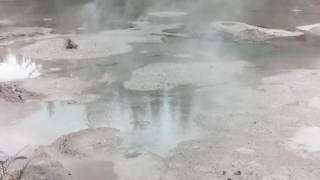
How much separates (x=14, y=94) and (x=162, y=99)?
3.03 metres

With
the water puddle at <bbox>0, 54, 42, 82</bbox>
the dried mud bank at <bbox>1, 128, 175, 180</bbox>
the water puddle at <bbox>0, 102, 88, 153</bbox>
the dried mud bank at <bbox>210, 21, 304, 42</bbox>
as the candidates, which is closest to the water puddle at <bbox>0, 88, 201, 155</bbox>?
the water puddle at <bbox>0, 102, 88, 153</bbox>

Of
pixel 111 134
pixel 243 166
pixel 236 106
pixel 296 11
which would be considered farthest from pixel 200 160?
pixel 296 11

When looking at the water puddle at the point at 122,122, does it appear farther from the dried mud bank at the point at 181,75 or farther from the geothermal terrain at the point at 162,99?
the dried mud bank at the point at 181,75

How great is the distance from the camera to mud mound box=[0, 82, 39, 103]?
415 inches

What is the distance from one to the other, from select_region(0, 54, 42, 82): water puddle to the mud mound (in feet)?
2.38

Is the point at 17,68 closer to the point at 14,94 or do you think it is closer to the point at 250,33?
the point at 14,94

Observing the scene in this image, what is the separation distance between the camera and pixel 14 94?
35.5 ft

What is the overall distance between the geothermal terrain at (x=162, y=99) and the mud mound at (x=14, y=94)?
0.02 m

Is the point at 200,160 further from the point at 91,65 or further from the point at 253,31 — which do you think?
the point at 253,31

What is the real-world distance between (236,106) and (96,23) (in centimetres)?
945

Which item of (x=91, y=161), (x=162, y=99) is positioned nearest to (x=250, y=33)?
(x=162, y=99)

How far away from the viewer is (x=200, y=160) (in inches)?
303

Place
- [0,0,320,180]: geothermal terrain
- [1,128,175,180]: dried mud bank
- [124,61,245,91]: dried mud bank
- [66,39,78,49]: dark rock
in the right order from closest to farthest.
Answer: [1,128,175,180]: dried mud bank
[0,0,320,180]: geothermal terrain
[124,61,245,91]: dried mud bank
[66,39,78,49]: dark rock

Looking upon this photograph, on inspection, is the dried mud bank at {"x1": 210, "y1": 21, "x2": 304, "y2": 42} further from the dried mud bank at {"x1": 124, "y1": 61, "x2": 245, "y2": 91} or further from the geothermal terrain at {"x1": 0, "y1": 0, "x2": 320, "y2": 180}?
the dried mud bank at {"x1": 124, "y1": 61, "x2": 245, "y2": 91}
